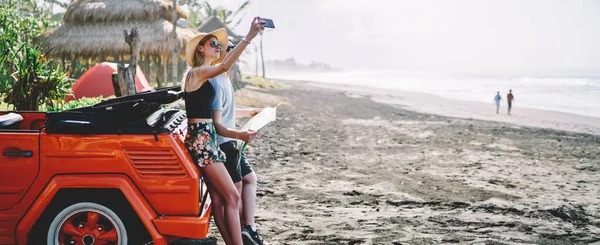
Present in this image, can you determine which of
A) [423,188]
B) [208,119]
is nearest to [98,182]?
[208,119]

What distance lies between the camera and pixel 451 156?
34.3ft

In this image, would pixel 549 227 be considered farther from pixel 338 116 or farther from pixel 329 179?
pixel 338 116

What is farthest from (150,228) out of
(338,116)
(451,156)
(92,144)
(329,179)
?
(338,116)

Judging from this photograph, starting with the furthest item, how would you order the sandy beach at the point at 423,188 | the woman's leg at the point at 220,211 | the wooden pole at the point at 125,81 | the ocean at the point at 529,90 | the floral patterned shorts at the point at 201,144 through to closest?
the ocean at the point at 529,90 → the wooden pole at the point at 125,81 → the sandy beach at the point at 423,188 → the woman's leg at the point at 220,211 → the floral patterned shorts at the point at 201,144

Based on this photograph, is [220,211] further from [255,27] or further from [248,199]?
[255,27]

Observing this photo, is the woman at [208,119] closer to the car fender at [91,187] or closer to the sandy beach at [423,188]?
the car fender at [91,187]

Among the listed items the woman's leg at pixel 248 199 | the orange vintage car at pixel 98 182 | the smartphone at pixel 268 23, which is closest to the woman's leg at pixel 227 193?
the orange vintage car at pixel 98 182

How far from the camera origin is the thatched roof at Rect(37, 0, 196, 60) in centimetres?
2300

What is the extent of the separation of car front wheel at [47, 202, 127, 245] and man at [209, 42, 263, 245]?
0.91 metres

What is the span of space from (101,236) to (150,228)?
38cm

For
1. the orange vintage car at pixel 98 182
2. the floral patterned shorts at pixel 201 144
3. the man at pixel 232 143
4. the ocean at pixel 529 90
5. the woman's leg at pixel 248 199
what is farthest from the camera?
the ocean at pixel 529 90

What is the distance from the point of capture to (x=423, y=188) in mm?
7375

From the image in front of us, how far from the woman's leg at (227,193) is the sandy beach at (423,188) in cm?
109

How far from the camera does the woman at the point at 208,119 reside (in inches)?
136
